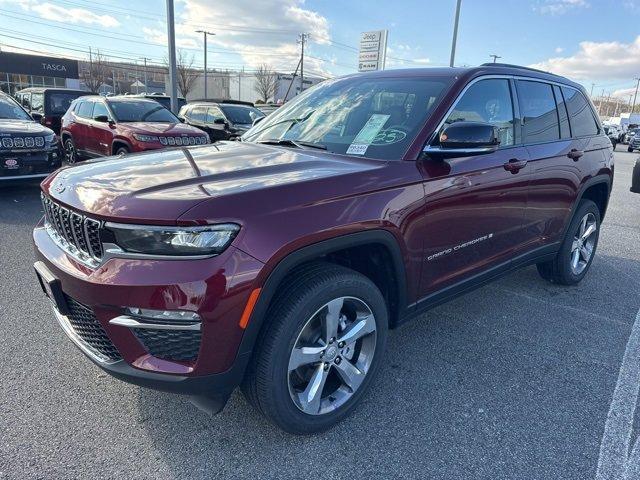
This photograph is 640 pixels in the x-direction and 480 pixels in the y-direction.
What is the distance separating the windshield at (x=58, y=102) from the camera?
13.2 metres

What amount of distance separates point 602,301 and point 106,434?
163 inches

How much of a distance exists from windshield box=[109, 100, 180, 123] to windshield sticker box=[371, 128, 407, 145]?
8035 mm

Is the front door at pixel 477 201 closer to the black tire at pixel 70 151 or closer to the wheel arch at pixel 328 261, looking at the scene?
the wheel arch at pixel 328 261

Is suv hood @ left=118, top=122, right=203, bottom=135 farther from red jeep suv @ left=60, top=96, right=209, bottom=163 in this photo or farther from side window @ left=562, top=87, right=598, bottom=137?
side window @ left=562, top=87, right=598, bottom=137

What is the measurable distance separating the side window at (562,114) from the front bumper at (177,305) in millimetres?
3289

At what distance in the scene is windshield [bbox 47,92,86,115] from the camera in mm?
13195

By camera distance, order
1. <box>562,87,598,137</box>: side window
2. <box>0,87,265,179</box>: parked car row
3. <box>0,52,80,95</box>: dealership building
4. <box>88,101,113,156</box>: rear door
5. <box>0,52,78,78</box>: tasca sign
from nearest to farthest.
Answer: <box>562,87,598,137</box>: side window < <box>0,87,265,179</box>: parked car row < <box>88,101,113,156</box>: rear door < <box>0,52,78,78</box>: tasca sign < <box>0,52,80,95</box>: dealership building

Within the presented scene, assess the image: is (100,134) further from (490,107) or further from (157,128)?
(490,107)

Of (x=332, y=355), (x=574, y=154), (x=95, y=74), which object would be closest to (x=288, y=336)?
(x=332, y=355)

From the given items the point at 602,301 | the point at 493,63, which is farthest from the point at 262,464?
the point at 602,301

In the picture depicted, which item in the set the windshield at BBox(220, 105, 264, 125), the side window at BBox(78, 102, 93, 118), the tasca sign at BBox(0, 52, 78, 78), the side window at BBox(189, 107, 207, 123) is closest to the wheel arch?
the side window at BBox(78, 102, 93, 118)

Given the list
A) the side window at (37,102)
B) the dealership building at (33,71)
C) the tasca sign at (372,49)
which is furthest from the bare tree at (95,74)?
the side window at (37,102)

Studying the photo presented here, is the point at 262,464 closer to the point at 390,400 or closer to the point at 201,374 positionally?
the point at 201,374

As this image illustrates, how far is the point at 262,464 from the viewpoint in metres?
2.19
